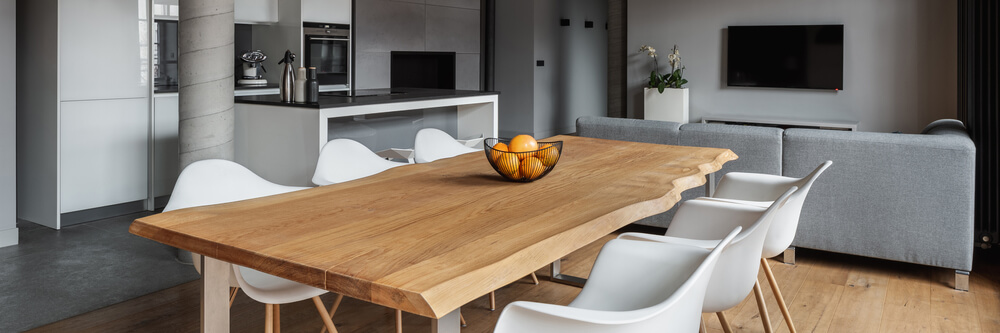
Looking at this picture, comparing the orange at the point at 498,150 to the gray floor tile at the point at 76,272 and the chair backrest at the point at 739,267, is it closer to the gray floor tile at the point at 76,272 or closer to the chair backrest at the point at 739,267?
the chair backrest at the point at 739,267

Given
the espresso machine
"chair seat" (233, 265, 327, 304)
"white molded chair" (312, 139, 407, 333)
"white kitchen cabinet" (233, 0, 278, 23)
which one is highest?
"white kitchen cabinet" (233, 0, 278, 23)

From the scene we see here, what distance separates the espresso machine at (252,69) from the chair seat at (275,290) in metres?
3.84

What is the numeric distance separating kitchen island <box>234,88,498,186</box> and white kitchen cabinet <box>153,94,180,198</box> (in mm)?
966

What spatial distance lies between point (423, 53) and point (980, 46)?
211 inches

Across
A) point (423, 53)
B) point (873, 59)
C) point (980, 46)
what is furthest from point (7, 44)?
point (873, 59)

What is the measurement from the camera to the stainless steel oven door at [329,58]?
243 inches

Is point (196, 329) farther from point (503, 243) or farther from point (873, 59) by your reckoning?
point (873, 59)

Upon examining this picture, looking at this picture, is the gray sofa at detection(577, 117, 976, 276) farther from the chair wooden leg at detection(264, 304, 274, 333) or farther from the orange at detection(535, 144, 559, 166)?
the chair wooden leg at detection(264, 304, 274, 333)

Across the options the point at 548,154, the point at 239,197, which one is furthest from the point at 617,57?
the point at 239,197

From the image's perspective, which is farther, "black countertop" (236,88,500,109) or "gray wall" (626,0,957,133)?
"gray wall" (626,0,957,133)

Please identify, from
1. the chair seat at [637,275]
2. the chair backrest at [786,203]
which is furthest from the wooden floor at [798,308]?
the chair seat at [637,275]

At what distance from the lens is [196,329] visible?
9.69 ft

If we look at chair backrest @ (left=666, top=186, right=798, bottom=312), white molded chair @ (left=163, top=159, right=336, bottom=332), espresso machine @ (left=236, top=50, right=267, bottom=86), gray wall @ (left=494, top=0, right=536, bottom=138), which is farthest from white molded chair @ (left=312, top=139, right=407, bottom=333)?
gray wall @ (left=494, top=0, right=536, bottom=138)

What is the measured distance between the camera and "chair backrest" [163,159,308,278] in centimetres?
225
